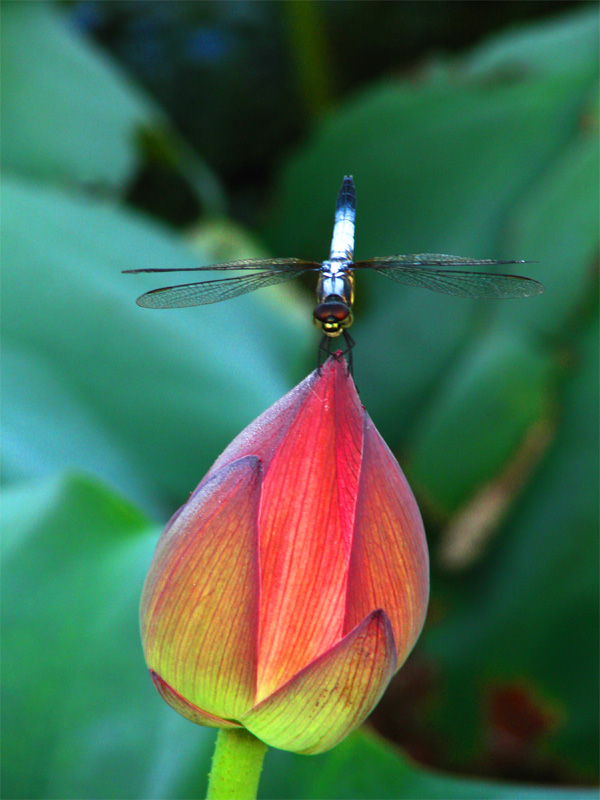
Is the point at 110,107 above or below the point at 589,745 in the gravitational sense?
above

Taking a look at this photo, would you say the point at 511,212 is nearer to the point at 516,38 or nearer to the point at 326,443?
the point at 516,38

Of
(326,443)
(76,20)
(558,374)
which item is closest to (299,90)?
(76,20)

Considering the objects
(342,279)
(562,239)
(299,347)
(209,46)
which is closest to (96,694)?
(342,279)

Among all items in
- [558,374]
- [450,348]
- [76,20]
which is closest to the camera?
[558,374]

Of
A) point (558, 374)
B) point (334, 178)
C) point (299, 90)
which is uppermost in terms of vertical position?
point (299, 90)

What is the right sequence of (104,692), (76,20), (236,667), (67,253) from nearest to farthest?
(236,667) → (104,692) → (67,253) → (76,20)

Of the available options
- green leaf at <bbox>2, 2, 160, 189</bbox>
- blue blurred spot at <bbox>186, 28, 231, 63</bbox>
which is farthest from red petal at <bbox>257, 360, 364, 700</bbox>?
blue blurred spot at <bbox>186, 28, 231, 63</bbox>

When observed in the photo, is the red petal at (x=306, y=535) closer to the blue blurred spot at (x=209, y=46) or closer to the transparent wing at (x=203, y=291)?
the transparent wing at (x=203, y=291)
